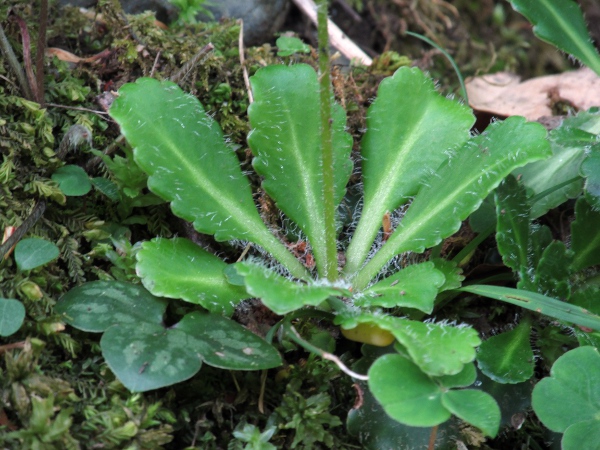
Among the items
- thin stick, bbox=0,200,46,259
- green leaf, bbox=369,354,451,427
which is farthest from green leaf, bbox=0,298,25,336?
green leaf, bbox=369,354,451,427

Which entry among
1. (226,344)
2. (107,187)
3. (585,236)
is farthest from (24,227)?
(585,236)

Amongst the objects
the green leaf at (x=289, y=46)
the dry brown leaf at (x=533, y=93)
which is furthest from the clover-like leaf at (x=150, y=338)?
the dry brown leaf at (x=533, y=93)

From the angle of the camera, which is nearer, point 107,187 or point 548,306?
point 548,306

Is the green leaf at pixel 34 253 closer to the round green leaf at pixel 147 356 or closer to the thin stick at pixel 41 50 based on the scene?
the round green leaf at pixel 147 356

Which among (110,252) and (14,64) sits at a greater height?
(14,64)

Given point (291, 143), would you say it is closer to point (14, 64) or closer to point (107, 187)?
point (107, 187)

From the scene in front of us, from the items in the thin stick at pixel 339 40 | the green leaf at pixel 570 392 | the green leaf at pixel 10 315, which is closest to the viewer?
the green leaf at pixel 10 315
